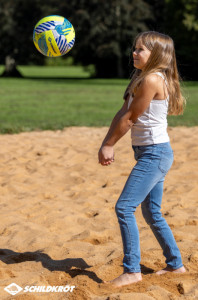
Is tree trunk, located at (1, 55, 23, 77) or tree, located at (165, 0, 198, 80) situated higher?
tree, located at (165, 0, 198, 80)

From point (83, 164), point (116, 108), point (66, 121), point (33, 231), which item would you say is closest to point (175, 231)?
point (33, 231)

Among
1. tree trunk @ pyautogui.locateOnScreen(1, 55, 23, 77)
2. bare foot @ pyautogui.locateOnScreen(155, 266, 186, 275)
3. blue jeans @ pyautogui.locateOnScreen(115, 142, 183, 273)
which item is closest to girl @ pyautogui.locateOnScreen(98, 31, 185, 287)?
blue jeans @ pyautogui.locateOnScreen(115, 142, 183, 273)

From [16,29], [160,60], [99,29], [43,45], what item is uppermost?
[160,60]

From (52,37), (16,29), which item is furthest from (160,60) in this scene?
(16,29)

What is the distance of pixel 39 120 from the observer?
41.9 ft

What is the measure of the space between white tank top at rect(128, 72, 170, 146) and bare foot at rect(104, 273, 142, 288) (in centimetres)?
93

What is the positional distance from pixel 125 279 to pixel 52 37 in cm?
254

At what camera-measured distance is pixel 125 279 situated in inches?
145

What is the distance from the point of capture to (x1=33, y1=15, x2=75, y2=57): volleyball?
5.10m

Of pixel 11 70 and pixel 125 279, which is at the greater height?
pixel 125 279

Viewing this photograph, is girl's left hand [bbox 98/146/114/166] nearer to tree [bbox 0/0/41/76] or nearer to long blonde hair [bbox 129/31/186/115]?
long blonde hair [bbox 129/31/186/115]

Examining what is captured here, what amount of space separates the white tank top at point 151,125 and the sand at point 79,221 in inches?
40.9

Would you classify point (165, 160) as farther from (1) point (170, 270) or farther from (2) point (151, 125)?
(1) point (170, 270)

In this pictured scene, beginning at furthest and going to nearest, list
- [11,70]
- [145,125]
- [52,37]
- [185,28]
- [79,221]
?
[11,70]
[185,28]
[79,221]
[52,37]
[145,125]
